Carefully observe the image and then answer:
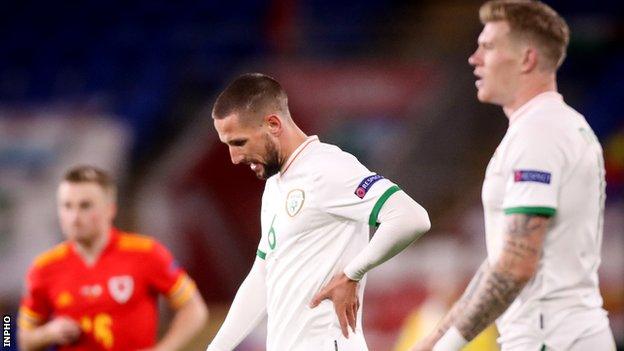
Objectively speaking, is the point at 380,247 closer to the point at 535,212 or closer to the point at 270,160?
the point at 270,160

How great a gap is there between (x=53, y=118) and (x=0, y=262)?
199 centimetres

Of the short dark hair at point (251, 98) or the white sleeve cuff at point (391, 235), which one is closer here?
the white sleeve cuff at point (391, 235)

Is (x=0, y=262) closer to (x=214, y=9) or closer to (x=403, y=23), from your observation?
(x=214, y=9)

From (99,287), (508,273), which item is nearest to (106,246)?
(99,287)

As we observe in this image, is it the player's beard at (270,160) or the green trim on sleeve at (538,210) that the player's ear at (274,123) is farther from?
the green trim on sleeve at (538,210)

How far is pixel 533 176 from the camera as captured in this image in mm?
3584

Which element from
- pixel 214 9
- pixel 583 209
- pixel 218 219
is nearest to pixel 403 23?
pixel 214 9

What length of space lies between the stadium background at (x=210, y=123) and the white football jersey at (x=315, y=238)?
202 inches

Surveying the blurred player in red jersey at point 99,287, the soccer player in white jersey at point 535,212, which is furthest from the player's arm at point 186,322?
the soccer player in white jersey at point 535,212

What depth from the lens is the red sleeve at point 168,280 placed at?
644 centimetres

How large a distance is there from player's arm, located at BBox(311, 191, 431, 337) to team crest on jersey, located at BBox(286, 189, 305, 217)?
0.99ft

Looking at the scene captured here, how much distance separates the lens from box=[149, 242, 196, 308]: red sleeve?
254 inches

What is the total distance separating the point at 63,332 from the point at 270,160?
218 cm

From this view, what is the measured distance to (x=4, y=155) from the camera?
12.4 m
